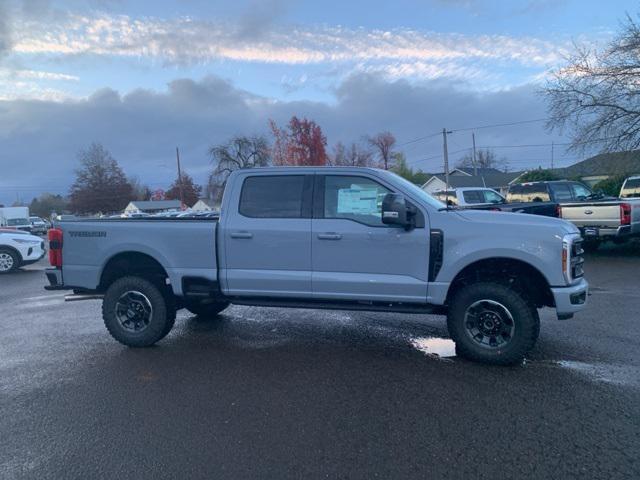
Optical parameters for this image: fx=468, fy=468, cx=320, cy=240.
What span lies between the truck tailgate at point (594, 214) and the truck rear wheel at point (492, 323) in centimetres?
913

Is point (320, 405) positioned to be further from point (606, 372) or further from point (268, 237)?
point (606, 372)

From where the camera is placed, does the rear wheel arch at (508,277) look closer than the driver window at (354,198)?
Yes

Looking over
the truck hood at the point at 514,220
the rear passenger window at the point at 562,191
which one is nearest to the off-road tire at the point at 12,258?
the truck hood at the point at 514,220

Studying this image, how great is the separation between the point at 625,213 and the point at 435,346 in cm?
932

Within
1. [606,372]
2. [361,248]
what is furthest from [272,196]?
[606,372]

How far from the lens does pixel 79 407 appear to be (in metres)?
4.14

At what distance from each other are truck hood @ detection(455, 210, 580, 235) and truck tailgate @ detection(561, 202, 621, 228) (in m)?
8.81

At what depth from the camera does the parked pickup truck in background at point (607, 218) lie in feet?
39.6

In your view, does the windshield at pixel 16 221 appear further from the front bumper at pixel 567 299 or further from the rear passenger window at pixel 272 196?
the front bumper at pixel 567 299

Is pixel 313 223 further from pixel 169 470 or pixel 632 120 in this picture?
pixel 632 120

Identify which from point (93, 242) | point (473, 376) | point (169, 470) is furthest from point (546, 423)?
point (93, 242)

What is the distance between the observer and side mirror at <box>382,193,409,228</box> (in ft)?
15.4

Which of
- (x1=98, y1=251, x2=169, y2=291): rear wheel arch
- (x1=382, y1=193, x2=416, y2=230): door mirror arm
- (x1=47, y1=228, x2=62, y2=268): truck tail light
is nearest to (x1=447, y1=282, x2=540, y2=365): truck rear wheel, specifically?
(x1=382, y1=193, x2=416, y2=230): door mirror arm

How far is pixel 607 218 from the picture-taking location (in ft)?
40.3
